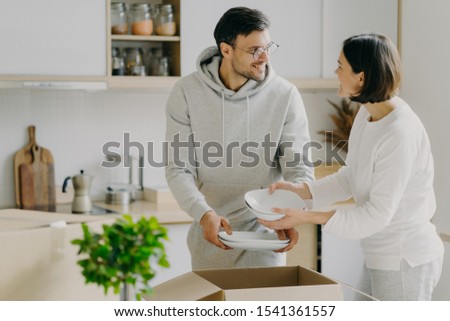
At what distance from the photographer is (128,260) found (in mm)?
1150

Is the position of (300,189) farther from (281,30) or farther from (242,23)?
(281,30)

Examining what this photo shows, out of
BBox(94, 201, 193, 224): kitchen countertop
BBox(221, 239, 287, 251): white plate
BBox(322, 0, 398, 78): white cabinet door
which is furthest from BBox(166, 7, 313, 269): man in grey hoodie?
BBox(322, 0, 398, 78): white cabinet door

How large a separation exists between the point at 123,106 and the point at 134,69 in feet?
1.14

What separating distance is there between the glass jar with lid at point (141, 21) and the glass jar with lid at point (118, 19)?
0.19 feet

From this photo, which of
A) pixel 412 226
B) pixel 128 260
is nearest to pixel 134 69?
pixel 412 226

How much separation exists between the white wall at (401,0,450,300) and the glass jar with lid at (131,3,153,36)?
151 cm

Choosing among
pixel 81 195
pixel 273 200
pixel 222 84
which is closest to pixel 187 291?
pixel 273 200

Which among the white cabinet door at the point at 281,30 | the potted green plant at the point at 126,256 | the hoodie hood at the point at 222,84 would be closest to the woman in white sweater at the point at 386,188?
the hoodie hood at the point at 222,84

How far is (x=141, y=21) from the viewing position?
3.57 meters

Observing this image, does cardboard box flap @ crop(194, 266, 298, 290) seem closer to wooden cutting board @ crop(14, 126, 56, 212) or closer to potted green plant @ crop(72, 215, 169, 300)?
potted green plant @ crop(72, 215, 169, 300)

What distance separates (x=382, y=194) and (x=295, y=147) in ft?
1.55

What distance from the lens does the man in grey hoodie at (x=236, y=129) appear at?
2.31 meters

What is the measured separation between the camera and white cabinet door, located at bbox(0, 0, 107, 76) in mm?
3309

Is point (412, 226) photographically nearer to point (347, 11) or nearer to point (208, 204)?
point (208, 204)
